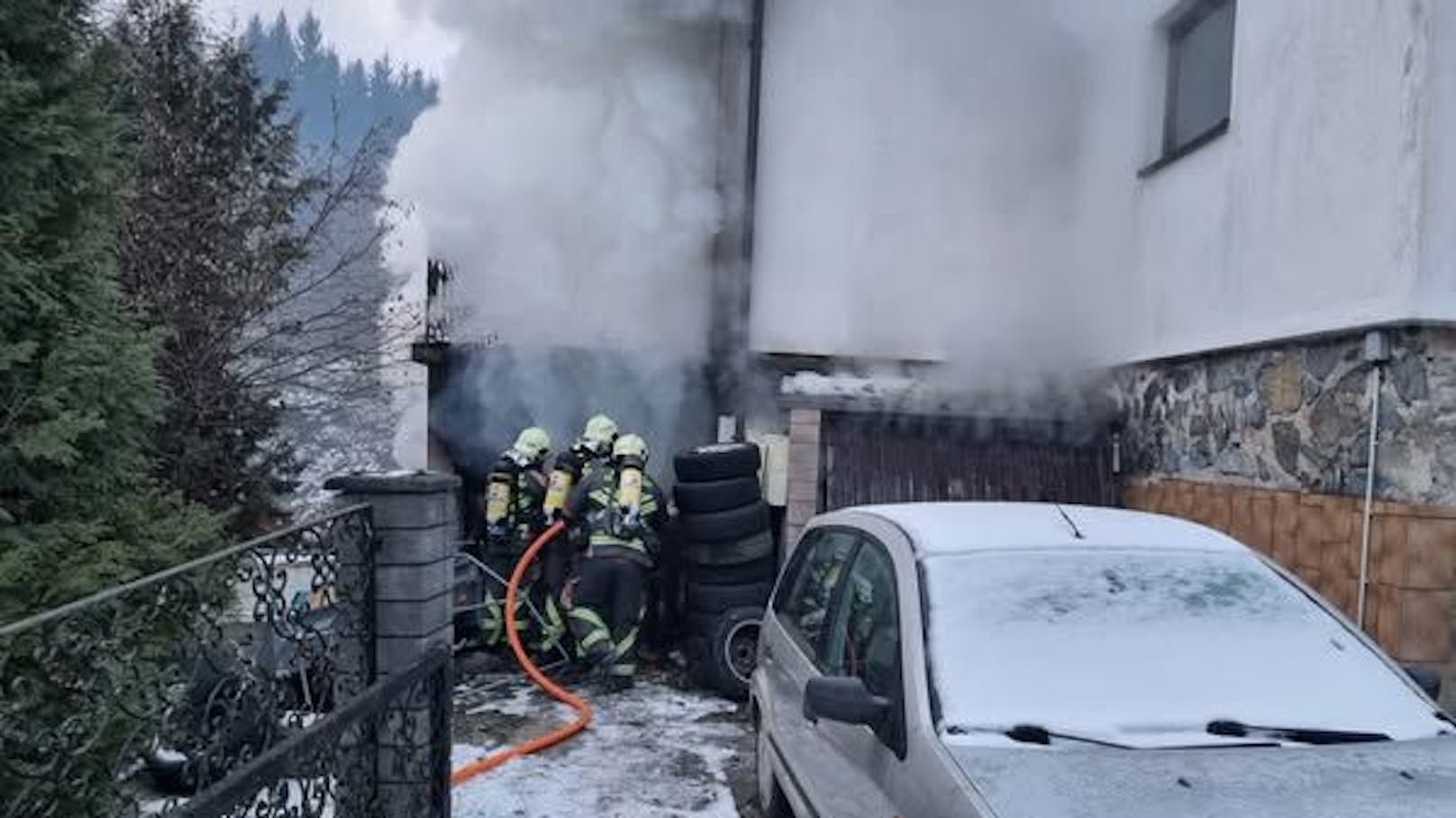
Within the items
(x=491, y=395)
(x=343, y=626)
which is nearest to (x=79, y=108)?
(x=343, y=626)

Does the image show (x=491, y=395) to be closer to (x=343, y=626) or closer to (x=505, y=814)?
(x=505, y=814)

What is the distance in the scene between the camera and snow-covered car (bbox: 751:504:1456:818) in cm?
232

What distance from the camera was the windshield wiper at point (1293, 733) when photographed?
2.59 metres

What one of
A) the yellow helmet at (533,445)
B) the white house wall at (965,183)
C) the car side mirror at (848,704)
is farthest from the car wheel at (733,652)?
the car side mirror at (848,704)

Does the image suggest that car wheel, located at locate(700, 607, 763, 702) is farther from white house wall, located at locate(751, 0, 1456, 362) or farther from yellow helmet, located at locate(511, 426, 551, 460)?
white house wall, located at locate(751, 0, 1456, 362)

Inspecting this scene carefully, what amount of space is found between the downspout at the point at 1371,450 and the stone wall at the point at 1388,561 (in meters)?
0.03

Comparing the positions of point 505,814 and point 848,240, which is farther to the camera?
point 848,240

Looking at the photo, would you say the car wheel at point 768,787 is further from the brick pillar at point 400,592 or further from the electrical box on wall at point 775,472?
the electrical box on wall at point 775,472

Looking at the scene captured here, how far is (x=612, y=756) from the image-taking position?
5809mm

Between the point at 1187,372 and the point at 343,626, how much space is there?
5.98 meters

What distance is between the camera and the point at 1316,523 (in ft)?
17.5

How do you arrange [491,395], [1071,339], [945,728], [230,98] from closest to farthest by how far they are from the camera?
[945,728] → [1071,339] → [491,395] → [230,98]

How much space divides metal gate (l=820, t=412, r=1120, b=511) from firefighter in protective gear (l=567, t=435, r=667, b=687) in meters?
1.51

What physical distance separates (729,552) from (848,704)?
4997 mm
